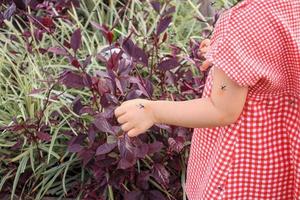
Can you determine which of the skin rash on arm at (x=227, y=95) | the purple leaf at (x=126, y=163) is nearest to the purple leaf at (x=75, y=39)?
the purple leaf at (x=126, y=163)

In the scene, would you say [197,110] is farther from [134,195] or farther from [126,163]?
[134,195]

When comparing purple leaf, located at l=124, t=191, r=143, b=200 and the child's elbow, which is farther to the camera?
purple leaf, located at l=124, t=191, r=143, b=200

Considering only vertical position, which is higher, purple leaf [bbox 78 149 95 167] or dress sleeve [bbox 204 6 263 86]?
dress sleeve [bbox 204 6 263 86]

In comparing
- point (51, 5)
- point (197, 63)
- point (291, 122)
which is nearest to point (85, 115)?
point (197, 63)

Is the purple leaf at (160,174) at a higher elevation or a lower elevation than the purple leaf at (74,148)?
lower

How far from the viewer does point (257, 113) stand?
146cm

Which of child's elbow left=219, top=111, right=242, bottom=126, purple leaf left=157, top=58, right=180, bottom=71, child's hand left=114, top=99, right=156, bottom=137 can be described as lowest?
purple leaf left=157, top=58, right=180, bottom=71

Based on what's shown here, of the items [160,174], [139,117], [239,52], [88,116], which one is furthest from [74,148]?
[239,52]

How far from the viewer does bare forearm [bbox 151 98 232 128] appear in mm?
1397

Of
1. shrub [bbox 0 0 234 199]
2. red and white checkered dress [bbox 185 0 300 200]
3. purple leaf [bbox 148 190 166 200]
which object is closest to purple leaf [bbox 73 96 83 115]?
shrub [bbox 0 0 234 199]

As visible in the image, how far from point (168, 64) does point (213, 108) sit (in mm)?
752

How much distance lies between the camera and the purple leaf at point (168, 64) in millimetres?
2117

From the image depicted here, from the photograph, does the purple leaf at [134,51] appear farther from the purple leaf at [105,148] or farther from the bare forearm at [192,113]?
the bare forearm at [192,113]

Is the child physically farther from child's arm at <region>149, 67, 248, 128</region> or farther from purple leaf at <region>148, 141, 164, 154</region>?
purple leaf at <region>148, 141, 164, 154</region>
